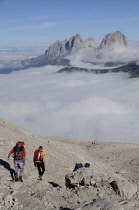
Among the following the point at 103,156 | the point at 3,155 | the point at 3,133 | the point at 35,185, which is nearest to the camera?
the point at 35,185

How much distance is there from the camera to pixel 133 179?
25.6 meters

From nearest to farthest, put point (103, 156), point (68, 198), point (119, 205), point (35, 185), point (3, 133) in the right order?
point (119, 205)
point (68, 198)
point (35, 185)
point (3, 133)
point (103, 156)

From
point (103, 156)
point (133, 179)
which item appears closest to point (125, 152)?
point (103, 156)

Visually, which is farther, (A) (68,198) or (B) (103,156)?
(B) (103,156)

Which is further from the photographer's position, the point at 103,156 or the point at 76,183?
the point at 103,156

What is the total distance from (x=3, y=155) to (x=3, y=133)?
930 cm

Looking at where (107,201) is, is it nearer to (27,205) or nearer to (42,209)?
(42,209)

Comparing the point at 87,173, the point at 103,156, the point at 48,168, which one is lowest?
the point at 103,156

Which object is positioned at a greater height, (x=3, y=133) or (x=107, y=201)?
(x=107, y=201)

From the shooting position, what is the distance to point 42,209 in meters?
9.41

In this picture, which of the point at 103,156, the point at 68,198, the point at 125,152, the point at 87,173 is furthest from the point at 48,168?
the point at 125,152

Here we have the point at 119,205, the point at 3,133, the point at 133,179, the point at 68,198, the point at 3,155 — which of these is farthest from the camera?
the point at 3,133

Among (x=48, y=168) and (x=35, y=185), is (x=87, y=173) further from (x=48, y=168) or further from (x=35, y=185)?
(x=48, y=168)

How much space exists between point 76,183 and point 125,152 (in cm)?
2399
